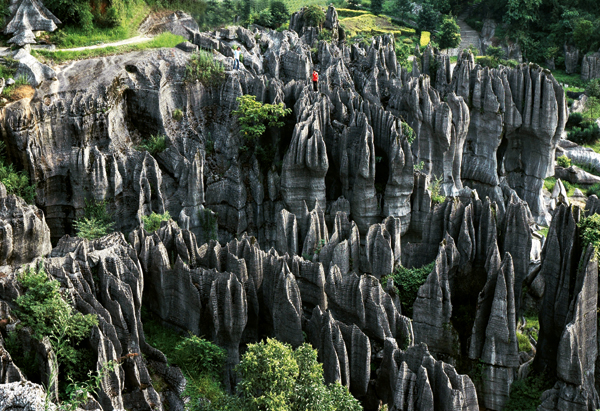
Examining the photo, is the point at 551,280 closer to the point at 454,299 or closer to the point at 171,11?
the point at 454,299

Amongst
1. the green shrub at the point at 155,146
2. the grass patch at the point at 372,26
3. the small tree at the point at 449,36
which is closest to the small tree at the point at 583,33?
the small tree at the point at 449,36

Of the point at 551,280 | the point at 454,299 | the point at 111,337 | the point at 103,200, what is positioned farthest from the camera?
the point at 103,200

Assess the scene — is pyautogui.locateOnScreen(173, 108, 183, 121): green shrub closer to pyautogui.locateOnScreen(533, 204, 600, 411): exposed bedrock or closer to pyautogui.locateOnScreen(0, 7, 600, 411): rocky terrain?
pyautogui.locateOnScreen(0, 7, 600, 411): rocky terrain

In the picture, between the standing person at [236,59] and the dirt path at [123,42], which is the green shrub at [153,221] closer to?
the standing person at [236,59]

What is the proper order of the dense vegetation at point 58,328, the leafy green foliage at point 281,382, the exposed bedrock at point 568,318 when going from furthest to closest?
the exposed bedrock at point 568,318
the dense vegetation at point 58,328
the leafy green foliage at point 281,382

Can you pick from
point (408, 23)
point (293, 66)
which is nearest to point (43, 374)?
point (293, 66)

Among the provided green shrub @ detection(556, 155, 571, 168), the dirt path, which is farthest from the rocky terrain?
green shrub @ detection(556, 155, 571, 168)

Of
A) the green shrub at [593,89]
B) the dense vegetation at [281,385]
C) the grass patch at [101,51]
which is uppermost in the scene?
the grass patch at [101,51]
